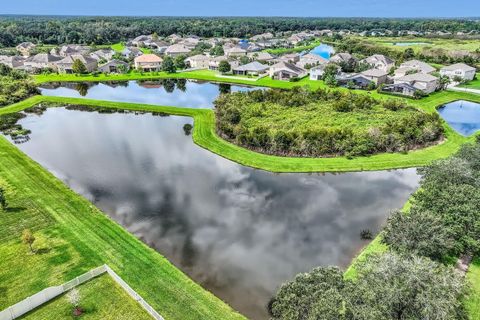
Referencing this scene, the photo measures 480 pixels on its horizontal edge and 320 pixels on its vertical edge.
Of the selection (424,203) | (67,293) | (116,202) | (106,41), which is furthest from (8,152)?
(106,41)

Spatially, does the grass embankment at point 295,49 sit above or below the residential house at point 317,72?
below

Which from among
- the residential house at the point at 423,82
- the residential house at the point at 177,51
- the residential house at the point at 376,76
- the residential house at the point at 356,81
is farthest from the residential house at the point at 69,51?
the residential house at the point at 423,82

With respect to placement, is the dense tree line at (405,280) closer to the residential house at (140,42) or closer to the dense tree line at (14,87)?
the dense tree line at (14,87)

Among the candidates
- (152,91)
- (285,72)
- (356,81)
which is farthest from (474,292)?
(285,72)

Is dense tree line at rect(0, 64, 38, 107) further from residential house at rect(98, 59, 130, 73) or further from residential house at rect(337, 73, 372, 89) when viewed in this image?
residential house at rect(337, 73, 372, 89)

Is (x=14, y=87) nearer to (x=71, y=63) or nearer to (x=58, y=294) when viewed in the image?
(x=71, y=63)
